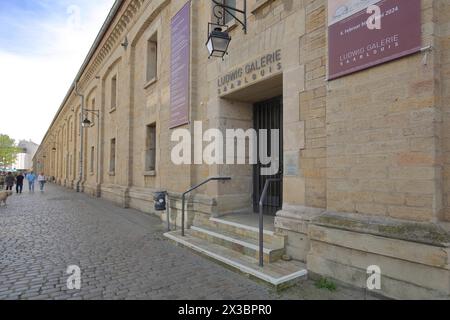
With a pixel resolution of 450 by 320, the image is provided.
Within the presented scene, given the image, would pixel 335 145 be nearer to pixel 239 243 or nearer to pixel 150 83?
pixel 239 243

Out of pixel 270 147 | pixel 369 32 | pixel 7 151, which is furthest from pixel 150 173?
pixel 7 151

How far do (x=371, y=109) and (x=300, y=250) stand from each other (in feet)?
7.18

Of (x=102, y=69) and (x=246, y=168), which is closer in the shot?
(x=246, y=168)

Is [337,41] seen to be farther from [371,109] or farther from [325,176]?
[325,176]

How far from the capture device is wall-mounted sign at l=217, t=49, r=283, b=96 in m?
5.48

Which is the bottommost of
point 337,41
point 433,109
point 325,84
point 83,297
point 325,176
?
point 83,297

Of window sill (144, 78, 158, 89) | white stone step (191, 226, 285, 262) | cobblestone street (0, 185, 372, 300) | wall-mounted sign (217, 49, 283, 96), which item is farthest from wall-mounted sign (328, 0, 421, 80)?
window sill (144, 78, 158, 89)

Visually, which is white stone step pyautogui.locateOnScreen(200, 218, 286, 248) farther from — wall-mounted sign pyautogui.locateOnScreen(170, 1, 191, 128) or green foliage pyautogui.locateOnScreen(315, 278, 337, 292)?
wall-mounted sign pyautogui.locateOnScreen(170, 1, 191, 128)

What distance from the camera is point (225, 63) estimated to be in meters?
6.80

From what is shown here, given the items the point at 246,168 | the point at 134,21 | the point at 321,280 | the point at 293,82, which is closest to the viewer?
the point at 321,280

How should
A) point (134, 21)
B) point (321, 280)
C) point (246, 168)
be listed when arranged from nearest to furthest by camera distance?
point (321, 280), point (246, 168), point (134, 21)

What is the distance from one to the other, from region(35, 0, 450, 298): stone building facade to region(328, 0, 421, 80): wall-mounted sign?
0.10 meters

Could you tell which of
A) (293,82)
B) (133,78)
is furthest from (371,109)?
(133,78)

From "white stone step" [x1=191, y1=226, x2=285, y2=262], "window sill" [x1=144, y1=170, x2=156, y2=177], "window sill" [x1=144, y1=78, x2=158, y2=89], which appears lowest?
"white stone step" [x1=191, y1=226, x2=285, y2=262]
